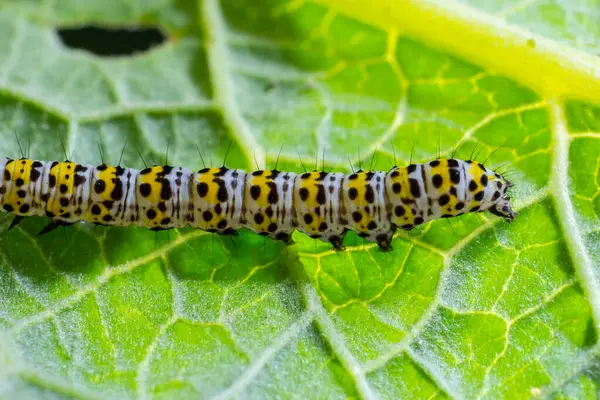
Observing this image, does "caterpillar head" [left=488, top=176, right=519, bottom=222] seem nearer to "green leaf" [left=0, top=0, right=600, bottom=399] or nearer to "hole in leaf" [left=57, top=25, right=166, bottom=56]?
"green leaf" [left=0, top=0, right=600, bottom=399]

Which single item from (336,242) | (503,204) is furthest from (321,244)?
(503,204)

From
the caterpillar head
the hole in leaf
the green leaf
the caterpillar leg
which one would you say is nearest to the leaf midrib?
the green leaf

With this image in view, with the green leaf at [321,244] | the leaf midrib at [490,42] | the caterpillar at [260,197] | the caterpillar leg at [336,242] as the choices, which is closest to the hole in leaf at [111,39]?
the green leaf at [321,244]

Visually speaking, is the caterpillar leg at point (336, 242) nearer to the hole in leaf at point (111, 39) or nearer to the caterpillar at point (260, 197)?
the caterpillar at point (260, 197)

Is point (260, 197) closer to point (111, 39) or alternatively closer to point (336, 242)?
point (336, 242)

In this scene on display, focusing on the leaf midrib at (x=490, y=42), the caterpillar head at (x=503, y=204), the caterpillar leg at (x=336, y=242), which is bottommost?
the caterpillar leg at (x=336, y=242)
